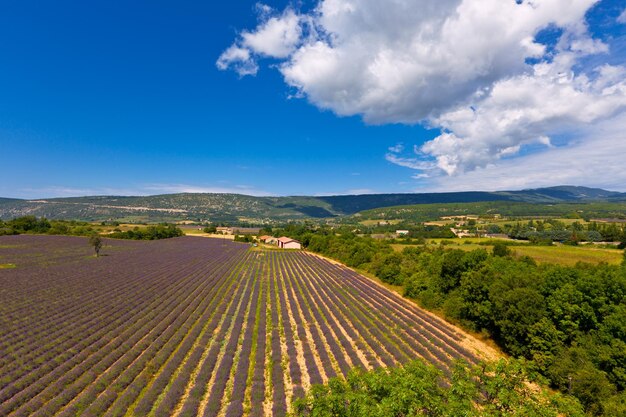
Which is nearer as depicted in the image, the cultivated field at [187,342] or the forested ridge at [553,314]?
the cultivated field at [187,342]

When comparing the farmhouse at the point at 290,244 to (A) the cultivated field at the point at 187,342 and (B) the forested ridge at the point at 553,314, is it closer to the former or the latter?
(A) the cultivated field at the point at 187,342

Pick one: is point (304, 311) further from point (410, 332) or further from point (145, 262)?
point (145, 262)

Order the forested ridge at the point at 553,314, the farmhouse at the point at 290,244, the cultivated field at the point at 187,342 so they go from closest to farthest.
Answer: the cultivated field at the point at 187,342 < the forested ridge at the point at 553,314 < the farmhouse at the point at 290,244

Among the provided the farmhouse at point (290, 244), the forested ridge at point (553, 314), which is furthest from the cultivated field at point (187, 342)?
the farmhouse at point (290, 244)

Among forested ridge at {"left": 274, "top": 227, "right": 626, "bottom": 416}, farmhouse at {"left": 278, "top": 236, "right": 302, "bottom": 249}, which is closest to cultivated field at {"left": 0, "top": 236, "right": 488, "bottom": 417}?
forested ridge at {"left": 274, "top": 227, "right": 626, "bottom": 416}

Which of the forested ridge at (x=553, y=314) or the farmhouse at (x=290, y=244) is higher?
the forested ridge at (x=553, y=314)

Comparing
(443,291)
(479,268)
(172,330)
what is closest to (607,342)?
(479,268)

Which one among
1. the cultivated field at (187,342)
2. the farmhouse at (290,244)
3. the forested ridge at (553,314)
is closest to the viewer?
the cultivated field at (187,342)
